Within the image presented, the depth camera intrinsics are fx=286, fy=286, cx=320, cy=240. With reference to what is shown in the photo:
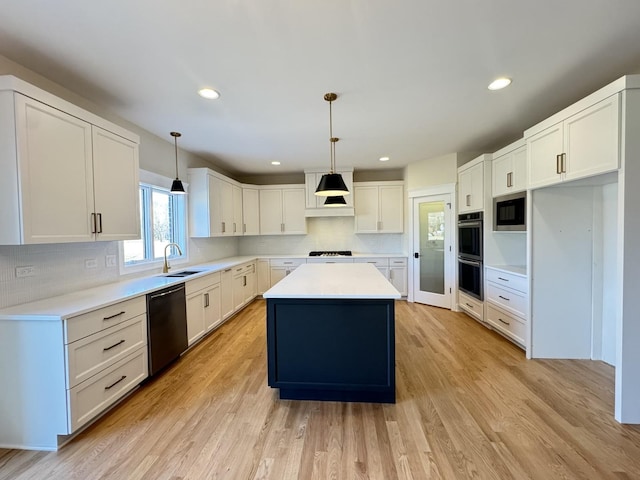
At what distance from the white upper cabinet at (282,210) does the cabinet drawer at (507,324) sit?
3.50 meters

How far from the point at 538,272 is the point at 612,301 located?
68 centimetres

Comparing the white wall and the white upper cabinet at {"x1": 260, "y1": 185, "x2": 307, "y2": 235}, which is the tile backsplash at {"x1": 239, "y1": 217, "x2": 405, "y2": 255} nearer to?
A: the white upper cabinet at {"x1": 260, "y1": 185, "x2": 307, "y2": 235}

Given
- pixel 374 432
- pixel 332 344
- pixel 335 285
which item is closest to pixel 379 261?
pixel 335 285

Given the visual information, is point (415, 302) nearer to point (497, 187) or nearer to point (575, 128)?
point (497, 187)

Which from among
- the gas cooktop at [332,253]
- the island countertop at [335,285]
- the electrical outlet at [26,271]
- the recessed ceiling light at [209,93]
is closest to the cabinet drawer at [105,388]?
the electrical outlet at [26,271]

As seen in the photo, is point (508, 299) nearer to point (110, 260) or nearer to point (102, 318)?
point (102, 318)

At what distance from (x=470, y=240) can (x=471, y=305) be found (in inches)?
37.9

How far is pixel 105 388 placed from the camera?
209 centimetres

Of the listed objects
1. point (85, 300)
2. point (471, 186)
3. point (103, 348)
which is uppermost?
point (471, 186)

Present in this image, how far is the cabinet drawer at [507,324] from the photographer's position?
308 cm

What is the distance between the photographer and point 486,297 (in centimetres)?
382

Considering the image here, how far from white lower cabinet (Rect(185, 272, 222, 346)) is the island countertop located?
1.23 m

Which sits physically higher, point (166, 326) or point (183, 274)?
point (183, 274)

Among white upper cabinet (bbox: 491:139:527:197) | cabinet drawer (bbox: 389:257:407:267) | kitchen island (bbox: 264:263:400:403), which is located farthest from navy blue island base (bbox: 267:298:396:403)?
cabinet drawer (bbox: 389:257:407:267)
